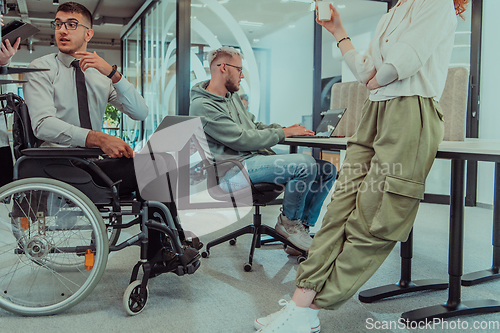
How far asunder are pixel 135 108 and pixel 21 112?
506 mm

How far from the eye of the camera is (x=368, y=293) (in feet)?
5.72

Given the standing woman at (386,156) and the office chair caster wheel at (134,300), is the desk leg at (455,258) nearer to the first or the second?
the standing woman at (386,156)

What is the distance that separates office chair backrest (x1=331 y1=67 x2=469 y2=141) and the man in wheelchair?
4.45 ft

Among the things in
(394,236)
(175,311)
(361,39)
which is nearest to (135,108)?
(175,311)

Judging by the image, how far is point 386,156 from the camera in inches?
49.6

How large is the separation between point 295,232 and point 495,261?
3.34 feet

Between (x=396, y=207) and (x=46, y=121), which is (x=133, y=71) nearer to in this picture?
(x=46, y=121)

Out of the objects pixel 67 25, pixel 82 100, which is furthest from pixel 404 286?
pixel 67 25

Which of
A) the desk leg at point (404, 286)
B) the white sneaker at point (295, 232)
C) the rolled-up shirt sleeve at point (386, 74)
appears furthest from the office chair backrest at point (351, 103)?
the rolled-up shirt sleeve at point (386, 74)

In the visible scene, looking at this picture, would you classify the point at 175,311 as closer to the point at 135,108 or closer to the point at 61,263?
the point at 61,263

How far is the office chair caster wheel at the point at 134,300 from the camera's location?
154cm

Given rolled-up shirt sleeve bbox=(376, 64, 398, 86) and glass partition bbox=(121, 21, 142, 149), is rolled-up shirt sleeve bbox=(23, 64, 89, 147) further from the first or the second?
glass partition bbox=(121, 21, 142, 149)

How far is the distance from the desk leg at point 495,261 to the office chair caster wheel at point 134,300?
148 cm

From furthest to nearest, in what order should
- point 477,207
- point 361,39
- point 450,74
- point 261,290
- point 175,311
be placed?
point 361,39 < point 477,207 < point 450,74 < point 261,290 < point 175,311
